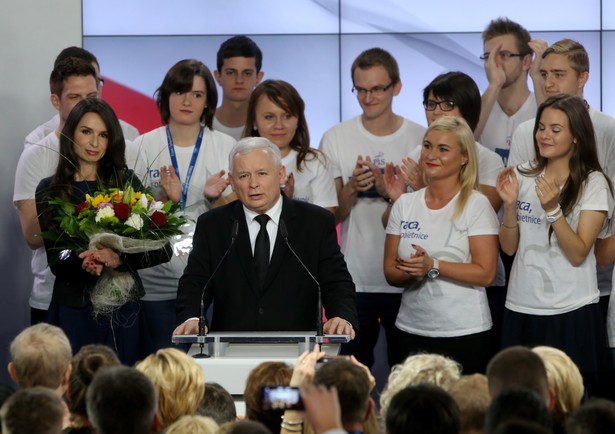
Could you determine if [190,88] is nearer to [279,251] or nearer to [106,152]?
[106,152]

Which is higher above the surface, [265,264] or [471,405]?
[265,264]

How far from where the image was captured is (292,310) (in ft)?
16.5

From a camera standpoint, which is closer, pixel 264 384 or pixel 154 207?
pixel 264 384

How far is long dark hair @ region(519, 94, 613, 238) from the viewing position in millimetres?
5500

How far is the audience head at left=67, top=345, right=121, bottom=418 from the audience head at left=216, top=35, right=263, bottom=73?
3.19 meters

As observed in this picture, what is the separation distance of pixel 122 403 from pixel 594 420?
4.24ft

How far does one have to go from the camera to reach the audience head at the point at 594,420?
3.03m

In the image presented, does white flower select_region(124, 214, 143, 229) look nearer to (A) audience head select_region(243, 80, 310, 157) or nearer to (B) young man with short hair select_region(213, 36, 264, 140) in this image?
(A) audience head select_region(243, 80, 310, 157)

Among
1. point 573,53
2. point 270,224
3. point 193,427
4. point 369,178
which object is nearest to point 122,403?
point 193,427

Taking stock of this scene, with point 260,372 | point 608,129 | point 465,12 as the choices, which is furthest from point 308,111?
point 260,372

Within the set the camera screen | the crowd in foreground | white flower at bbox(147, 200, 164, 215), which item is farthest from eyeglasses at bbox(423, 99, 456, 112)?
the camera screen

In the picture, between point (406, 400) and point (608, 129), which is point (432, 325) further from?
point (406, 400)

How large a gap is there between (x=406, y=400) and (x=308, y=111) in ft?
15.2

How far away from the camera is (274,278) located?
505 centimetres
